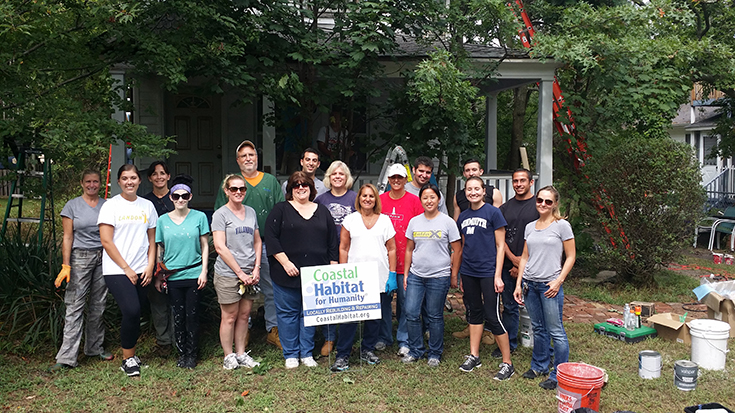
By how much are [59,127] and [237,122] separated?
6061 millimetres

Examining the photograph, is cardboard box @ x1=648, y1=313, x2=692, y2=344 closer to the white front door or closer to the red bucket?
the red bucket

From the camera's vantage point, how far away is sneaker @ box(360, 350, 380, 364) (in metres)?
5.40

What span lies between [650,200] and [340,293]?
16.5 feet

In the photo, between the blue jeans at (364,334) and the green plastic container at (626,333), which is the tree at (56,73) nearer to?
the blue jeans at (364,334)

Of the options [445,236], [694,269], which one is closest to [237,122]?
[445,236]

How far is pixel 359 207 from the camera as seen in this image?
17.3ft

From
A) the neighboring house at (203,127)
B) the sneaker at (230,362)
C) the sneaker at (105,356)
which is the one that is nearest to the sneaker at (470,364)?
the sneaker at (230,362)

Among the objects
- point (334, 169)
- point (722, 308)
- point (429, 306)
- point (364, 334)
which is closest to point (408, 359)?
point (364, 334)

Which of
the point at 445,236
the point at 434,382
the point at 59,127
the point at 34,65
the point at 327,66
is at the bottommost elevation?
the point at 434,382

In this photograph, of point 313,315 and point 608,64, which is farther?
point 608,64

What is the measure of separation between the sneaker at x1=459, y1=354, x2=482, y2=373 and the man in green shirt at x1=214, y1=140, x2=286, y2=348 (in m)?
1.80

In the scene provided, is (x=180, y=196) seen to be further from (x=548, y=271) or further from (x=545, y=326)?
(x=545, y=326)

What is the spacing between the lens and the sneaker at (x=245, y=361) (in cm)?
530

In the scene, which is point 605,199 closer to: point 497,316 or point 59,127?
point 497,316
